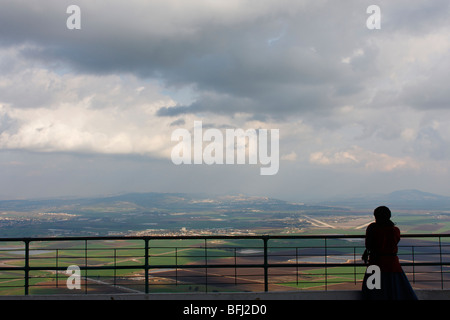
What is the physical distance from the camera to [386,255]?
6961 millimetres

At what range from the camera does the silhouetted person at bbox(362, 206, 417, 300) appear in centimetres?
686

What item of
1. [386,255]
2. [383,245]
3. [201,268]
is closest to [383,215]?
[383,245]

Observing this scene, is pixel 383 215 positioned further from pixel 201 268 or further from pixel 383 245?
pixel 201 268

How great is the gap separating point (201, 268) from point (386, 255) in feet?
86.9

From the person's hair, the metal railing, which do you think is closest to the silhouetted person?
the person's hair

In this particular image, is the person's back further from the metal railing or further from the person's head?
the metal railing

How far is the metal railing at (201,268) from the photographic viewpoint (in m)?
8.74

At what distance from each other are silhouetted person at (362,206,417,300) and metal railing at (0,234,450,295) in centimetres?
30
